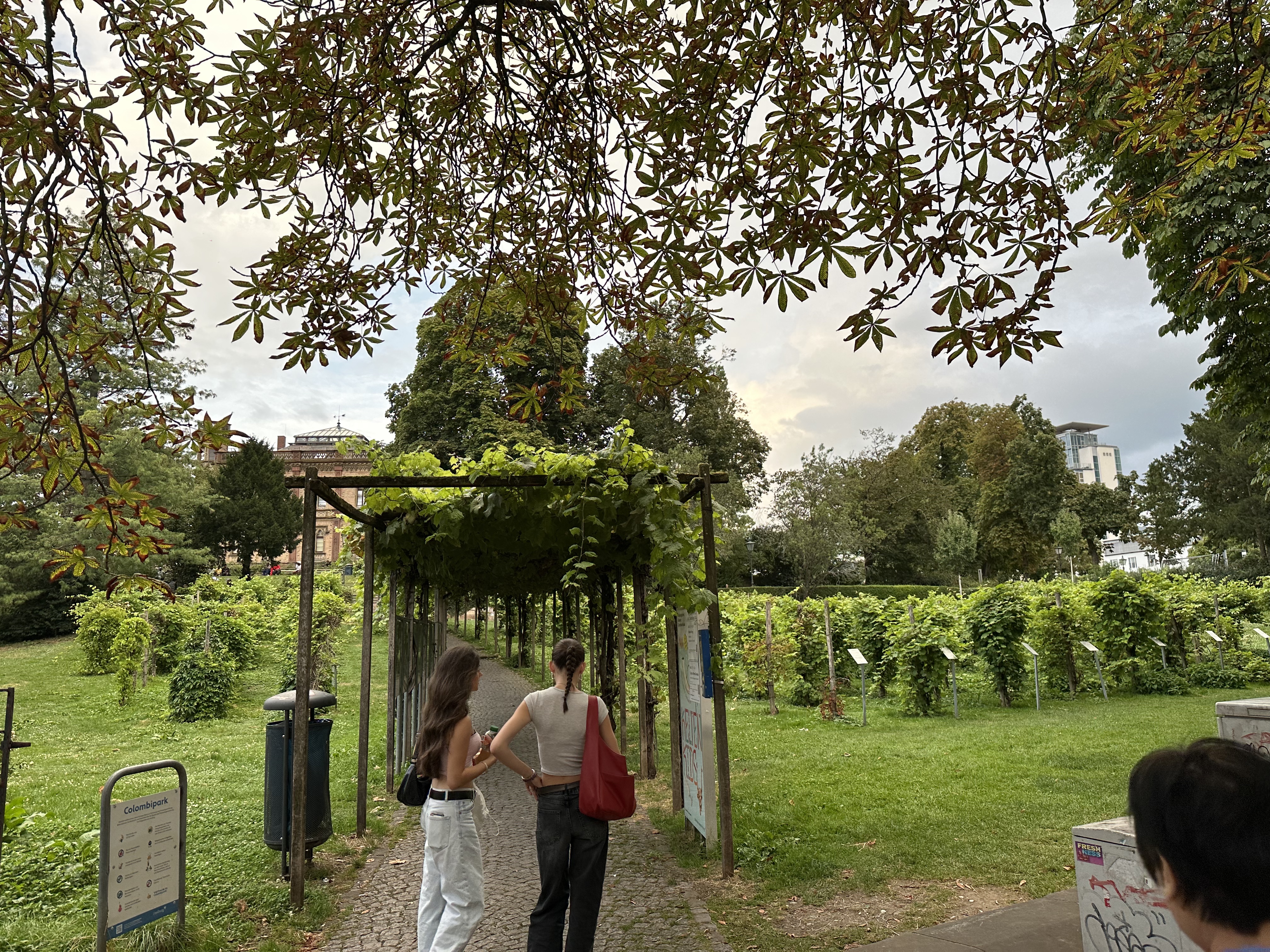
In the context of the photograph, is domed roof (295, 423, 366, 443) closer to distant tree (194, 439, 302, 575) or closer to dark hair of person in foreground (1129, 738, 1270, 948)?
distant tree (194, 439, 302, 575)

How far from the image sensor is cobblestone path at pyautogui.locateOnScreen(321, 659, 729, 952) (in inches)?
186

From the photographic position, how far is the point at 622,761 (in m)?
4.18

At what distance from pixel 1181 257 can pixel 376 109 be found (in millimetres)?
10132

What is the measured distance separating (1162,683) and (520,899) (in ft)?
47.5

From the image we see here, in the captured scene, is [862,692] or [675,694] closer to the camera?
[675,694]

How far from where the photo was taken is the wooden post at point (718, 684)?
224 inches

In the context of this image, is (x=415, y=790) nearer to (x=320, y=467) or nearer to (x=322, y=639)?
(x=322, y=639)

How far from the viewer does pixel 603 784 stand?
404 cm

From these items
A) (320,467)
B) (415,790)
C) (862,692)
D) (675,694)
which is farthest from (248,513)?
(415,790)

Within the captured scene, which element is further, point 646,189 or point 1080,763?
point 1080,763

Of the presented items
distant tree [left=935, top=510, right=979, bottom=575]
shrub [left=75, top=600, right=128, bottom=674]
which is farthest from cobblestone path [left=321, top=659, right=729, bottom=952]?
distant tree [left=935, top=510, right=979, bottom=575]

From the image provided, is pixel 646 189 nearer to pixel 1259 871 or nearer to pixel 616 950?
pixel 1259 871

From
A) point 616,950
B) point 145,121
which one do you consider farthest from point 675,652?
point 145,121

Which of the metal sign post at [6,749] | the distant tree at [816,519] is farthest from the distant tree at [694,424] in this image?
the metal sign post at [6,749]
